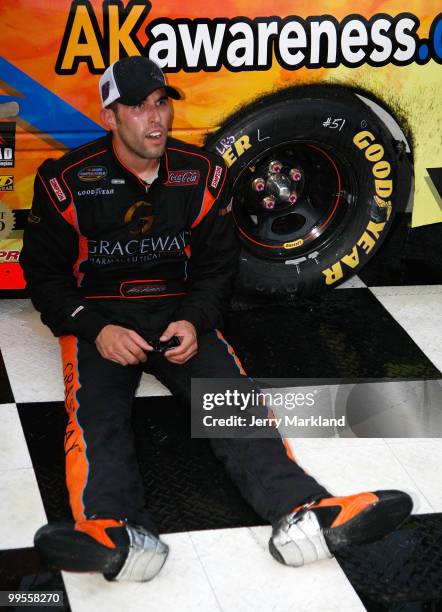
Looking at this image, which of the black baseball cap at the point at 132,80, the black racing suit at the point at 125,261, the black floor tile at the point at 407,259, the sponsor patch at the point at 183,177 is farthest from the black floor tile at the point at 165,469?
the black floor tile at the point at 407,259

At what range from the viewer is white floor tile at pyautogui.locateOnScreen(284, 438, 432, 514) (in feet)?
9.29

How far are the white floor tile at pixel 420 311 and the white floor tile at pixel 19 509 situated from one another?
150cm

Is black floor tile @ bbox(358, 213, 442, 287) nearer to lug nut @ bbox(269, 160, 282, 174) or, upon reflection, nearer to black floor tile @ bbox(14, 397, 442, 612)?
lug nut @ bbox(269, 160, 282, 174)

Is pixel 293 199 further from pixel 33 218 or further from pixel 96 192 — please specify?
pixel 33 218

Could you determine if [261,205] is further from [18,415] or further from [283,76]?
[18,415]

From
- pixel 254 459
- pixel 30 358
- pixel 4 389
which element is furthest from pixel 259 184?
pixel 254 459

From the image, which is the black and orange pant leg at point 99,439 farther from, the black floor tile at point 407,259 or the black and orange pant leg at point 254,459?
the black floor tile at point 407,259

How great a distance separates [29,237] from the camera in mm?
3059

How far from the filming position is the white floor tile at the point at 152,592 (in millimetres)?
2365

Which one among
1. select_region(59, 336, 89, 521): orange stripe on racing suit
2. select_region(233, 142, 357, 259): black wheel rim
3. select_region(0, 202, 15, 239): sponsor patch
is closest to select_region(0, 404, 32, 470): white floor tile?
select_region(59, 336, 89, 521): orange stripe on racing suit

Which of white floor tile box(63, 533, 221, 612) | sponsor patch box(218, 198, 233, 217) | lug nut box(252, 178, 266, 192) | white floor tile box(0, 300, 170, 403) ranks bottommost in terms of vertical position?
white floor tile box(63, 533, 221, 612)

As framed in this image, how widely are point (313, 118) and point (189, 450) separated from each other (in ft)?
4.22

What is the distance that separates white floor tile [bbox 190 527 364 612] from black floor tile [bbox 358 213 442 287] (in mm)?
1705

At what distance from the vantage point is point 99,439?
2.66 meters
